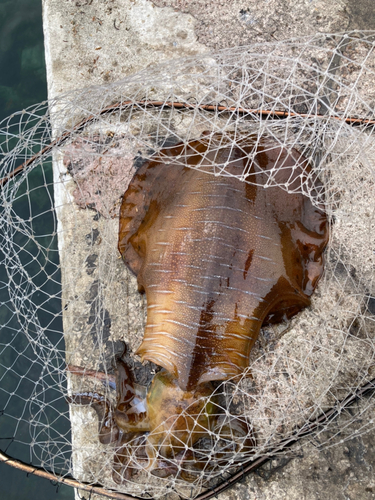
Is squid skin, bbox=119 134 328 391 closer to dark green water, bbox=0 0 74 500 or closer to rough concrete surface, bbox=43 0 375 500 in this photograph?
rough concrete surface, bbox=43 0 375 500

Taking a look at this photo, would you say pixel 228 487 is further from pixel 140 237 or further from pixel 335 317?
pixel 140 237

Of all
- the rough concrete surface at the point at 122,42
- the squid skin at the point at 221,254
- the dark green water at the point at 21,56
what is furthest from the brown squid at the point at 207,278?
the dark green water at the point at 21,56

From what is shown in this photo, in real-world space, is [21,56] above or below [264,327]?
above

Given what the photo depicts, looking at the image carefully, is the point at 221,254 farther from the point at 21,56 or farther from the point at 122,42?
the point at 21,56

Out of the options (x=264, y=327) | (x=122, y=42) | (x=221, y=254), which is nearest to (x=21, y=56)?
(x=122, y=42)

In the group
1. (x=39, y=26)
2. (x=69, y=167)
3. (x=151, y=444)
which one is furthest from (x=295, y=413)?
(x=39, y=26)

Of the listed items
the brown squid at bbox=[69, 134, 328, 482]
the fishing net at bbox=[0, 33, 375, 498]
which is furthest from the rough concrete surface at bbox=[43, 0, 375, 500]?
the brown squid at bbox=[69, 134, 328, 482]

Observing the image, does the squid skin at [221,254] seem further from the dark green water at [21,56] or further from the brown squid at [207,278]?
the dark green water at [21,56]
